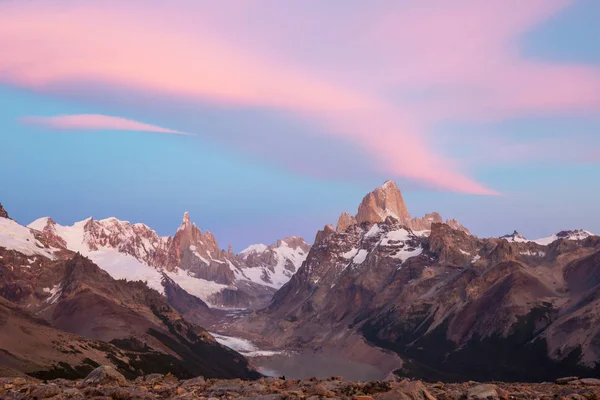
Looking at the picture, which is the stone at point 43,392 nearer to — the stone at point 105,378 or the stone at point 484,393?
the stone at point 105,378

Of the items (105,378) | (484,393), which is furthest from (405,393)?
(105,378)

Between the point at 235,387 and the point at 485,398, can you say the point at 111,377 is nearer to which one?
the point at 235,387

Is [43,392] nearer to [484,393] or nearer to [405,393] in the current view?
[405,393]

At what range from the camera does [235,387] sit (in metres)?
51.2

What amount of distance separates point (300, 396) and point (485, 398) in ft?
43.0

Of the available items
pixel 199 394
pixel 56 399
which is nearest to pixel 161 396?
pixel 199 394

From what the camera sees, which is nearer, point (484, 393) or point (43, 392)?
point (43, 392)

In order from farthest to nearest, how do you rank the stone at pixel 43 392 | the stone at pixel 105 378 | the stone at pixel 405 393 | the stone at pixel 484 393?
the stone at pixel 105 378 → the stone at pixel 484 393 → the stone at pixel 43 392 → the stone at pixel 405 393

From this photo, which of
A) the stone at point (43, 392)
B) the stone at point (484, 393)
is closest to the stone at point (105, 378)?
the stone at point (43, 392)

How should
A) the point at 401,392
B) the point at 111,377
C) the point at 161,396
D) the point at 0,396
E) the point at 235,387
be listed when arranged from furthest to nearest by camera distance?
the point at 111,377 < the point at 235,387 < the point at 161,396 < the point at 0,396 < the point at 401,392

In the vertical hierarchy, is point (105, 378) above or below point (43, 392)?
below

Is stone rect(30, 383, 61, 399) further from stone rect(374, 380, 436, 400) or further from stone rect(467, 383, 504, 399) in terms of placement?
stone rect(467, 383, 504, 399)

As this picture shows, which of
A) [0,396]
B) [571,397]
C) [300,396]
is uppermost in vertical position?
[571,397]

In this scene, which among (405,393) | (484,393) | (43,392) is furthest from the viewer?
(484,393)
